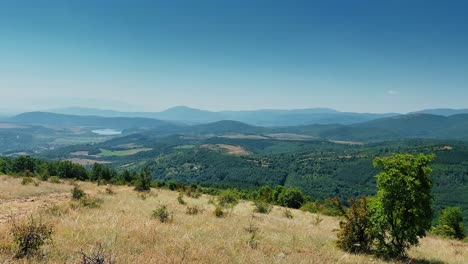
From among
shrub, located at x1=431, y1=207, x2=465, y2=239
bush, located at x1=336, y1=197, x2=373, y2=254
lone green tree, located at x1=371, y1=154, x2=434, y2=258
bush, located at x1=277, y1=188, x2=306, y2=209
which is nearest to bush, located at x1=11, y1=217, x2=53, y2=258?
bush, located at x1=336, y1=197, x2=373, y2=254

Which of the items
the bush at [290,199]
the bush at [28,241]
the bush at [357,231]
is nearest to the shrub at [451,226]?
the bush at [290,199]

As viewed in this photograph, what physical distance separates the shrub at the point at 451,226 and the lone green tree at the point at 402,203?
84.8 feet

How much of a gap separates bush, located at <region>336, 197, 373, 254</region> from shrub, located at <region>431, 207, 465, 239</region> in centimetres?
2577

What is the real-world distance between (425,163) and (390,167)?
1408 millimetres

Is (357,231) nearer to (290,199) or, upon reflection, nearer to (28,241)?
(28,241)

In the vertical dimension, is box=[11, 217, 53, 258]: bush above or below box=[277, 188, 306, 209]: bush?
above

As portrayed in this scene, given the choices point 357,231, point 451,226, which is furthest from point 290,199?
point 357,231

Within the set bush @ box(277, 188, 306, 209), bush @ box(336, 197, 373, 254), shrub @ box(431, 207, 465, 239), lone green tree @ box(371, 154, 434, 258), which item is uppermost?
lone green tree @ box(371, 154, 434, 258)

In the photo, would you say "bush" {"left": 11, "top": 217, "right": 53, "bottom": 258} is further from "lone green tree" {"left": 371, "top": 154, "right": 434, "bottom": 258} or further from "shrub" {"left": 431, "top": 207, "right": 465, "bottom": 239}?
"shrub" {"left": 431, "top": 207, "right": 465, "bottom": 239}

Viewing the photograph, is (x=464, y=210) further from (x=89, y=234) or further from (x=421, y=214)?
(x=89, y=234)

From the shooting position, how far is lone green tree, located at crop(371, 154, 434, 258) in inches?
520

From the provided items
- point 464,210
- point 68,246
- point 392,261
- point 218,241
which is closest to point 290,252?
point 218,241

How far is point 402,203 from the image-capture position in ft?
43.6

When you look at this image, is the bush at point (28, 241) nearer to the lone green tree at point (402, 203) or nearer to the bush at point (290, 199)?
the lone green tree at point (402, 203)
